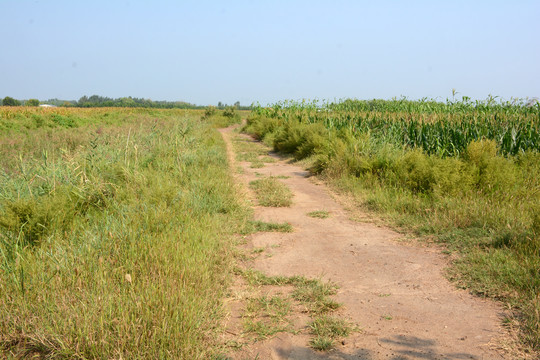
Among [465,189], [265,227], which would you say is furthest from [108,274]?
[465,189]

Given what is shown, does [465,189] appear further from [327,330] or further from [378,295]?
[327,330]

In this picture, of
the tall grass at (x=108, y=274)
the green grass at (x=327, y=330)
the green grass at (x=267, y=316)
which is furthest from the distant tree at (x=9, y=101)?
the green grass at (x=327, y=330)

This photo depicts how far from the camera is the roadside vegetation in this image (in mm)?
4551

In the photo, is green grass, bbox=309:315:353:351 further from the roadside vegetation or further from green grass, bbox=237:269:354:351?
the roadside vegetation

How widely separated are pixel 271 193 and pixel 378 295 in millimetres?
5020

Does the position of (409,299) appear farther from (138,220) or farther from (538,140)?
(538,140)

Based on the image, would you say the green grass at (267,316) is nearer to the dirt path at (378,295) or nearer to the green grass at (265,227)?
the dirt path at (378,295)

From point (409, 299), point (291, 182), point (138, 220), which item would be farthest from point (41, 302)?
point (291, 182)

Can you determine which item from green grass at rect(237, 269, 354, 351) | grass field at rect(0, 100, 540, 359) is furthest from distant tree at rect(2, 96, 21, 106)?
green grass at rect(237, 269, 354, 351)

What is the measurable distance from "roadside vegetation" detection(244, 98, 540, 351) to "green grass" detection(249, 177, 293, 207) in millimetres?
1474

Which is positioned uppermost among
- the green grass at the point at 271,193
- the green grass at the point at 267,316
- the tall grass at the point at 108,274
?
the tall grass at the point at 108,274

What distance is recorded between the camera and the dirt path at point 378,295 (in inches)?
133

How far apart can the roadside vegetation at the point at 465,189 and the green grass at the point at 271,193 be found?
147cm

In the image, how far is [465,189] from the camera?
25.1 ft
